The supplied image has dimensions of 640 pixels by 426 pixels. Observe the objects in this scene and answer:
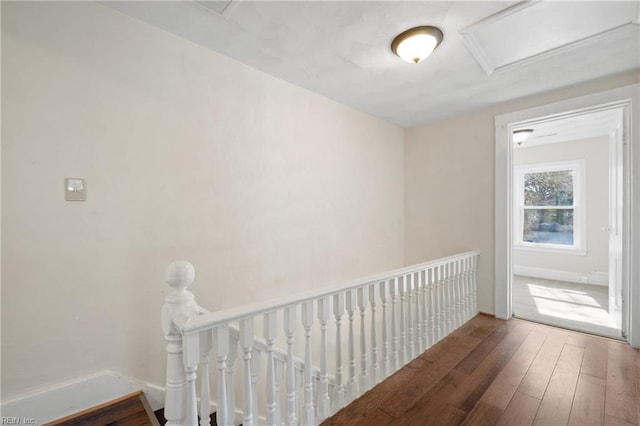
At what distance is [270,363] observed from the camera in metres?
1.32

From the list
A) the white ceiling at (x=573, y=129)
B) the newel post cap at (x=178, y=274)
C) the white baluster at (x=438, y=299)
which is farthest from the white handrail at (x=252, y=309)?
the white ceiling at (x=573, y=129)

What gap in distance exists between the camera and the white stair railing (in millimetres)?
1059

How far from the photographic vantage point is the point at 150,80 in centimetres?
178

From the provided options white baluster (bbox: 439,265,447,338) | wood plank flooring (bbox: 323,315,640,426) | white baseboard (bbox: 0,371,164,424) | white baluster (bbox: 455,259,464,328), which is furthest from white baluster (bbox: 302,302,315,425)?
white baluster (bbox: 455,259,464,328)

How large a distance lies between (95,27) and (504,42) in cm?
269

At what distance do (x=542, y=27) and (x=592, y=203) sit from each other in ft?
13.8

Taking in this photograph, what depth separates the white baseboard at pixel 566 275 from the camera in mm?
4352

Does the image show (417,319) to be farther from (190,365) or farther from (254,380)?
(190,365)

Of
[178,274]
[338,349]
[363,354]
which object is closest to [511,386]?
[363,354]

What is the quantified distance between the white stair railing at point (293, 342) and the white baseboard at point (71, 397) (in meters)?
0.51

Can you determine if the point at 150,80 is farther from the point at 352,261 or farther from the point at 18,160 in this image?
the point at 352,261

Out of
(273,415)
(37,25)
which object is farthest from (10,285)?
(273,415)

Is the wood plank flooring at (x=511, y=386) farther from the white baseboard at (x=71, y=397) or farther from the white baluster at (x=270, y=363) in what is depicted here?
the white baseboard at (x=71, y=397)

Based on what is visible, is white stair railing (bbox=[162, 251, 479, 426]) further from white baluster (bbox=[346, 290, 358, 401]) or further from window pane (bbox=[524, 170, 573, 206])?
window pane (bbox=[524, 170, 573, 206])
